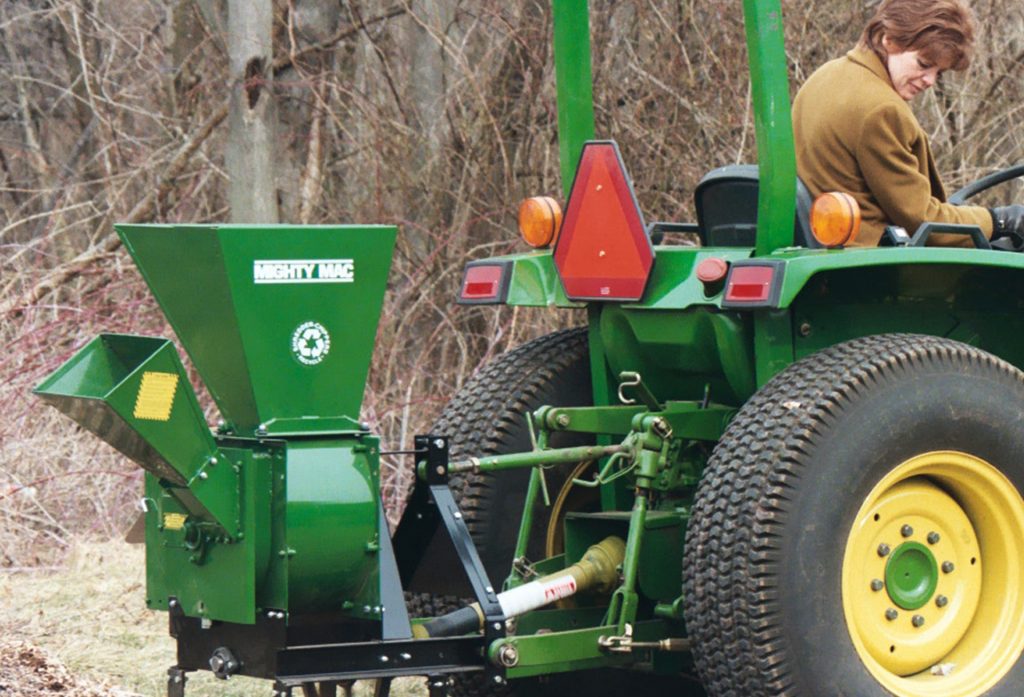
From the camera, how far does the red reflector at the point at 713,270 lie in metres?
4.04

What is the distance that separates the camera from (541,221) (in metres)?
4.58

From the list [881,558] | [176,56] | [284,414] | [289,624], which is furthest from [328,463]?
[176,56]

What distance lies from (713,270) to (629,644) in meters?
0.91

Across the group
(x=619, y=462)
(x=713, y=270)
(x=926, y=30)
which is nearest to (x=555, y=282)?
(x=619, y=462)

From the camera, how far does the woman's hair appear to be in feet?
14.9

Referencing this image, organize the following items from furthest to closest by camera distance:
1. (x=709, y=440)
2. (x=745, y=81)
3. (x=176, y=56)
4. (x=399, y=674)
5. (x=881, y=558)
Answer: (x=176, y=56) → (x=745, y=81) → (x=709, y=440) → (x=881, y=558) → (x=399, y=674)

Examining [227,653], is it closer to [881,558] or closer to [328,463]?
[328,463]

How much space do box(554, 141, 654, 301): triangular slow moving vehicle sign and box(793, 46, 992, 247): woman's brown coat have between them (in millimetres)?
531

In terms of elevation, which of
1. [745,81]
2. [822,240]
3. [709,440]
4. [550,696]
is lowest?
[550,696]

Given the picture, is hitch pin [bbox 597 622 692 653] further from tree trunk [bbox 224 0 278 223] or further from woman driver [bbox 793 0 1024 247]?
tree trunk [bbox 224 0 278 223]

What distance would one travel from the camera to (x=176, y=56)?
34.6 ft

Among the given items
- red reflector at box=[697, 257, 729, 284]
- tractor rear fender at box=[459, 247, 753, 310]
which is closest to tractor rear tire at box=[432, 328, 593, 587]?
tractor rear fender at box=[459, 247, 753, 310]

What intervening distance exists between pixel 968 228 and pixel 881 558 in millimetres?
890

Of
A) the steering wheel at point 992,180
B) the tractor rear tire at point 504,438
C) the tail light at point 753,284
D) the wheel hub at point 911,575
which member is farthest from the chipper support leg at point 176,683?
the steering wheel at point 992,180
